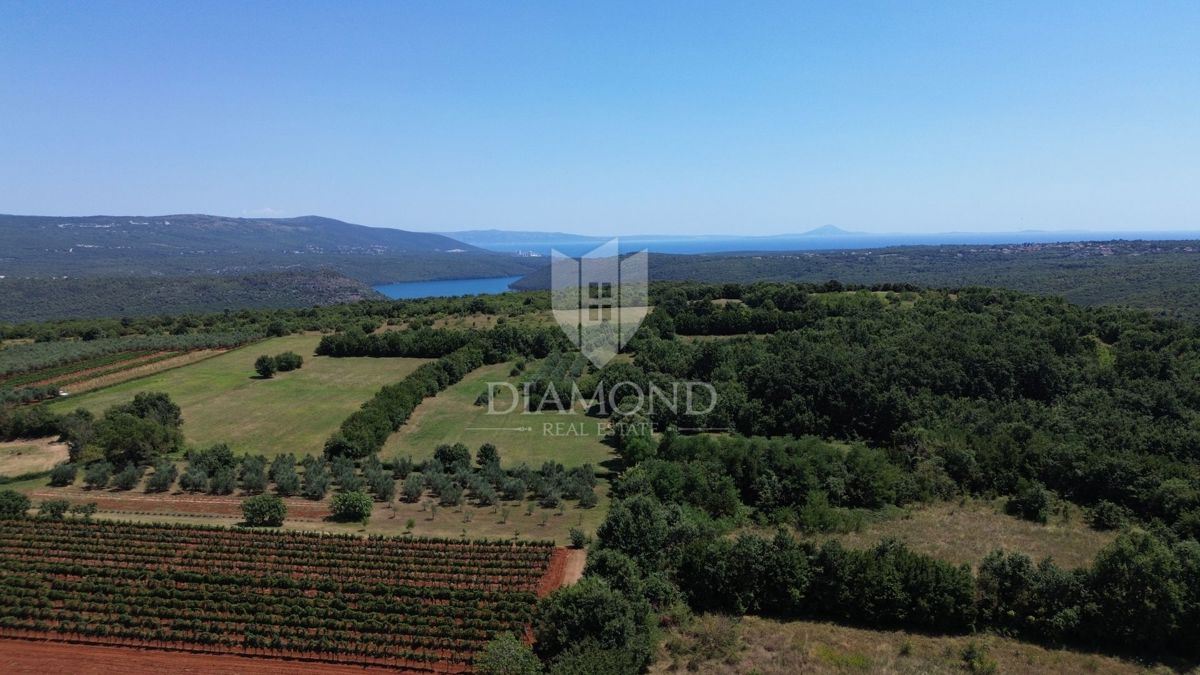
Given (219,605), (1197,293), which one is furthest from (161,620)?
(1197,293)

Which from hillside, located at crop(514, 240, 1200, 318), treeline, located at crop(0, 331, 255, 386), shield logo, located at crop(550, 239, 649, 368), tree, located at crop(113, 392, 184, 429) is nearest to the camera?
tree, located at crop(113, 392, 184, 429)

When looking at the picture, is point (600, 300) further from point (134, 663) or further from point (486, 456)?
point (134, 663)

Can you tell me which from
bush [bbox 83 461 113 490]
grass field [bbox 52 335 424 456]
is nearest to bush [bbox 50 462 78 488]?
bush [bbox 83 461 113 490]

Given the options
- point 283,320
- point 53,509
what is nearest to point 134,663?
point 53,509

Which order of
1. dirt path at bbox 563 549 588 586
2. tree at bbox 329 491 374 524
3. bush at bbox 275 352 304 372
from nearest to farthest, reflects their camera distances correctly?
dirt path at bbox 563 549 588 586 → tree at bbox 329 491 374 524 → bush at bbox 275 352 304 372

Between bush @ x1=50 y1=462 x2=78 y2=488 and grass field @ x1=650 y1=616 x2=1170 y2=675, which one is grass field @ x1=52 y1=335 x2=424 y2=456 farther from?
grass field @ x1=650 y1=616 x2=1170 y2=675

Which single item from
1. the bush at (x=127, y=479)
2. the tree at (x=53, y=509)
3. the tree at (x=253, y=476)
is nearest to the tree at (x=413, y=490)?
the tree at (x=253, y=476)

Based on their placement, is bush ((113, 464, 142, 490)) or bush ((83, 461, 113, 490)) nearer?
bush ((113, 464, 142, 490))

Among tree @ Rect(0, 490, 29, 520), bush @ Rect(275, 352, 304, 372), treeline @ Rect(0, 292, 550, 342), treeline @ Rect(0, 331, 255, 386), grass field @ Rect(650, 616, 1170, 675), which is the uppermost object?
treeline @ Rect(0, 292, 550, 342)
